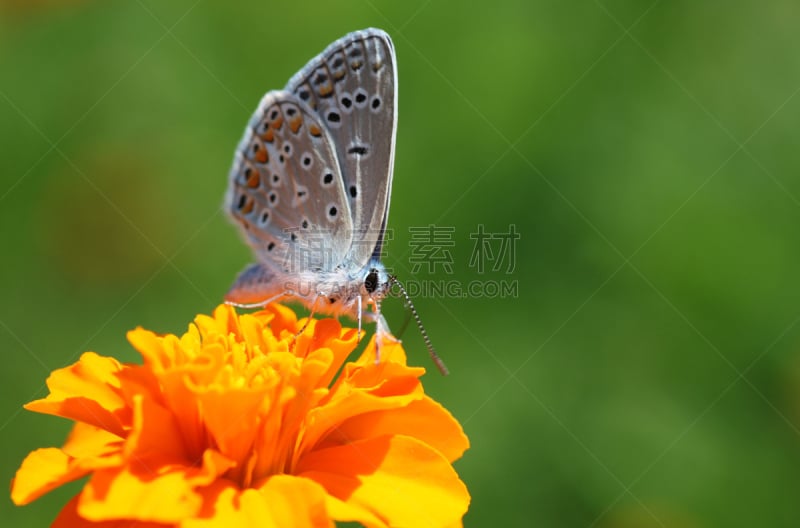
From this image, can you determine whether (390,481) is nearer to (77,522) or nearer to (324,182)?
(77,522)

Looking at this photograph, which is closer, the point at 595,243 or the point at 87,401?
the point at 87,401

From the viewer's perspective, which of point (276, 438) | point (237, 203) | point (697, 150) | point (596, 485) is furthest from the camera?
point (697, 150)

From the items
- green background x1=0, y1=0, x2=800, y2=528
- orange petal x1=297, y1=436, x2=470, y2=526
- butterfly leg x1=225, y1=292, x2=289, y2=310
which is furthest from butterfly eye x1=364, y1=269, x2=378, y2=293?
green background x1=0, y1=0, x2=800, y2=528

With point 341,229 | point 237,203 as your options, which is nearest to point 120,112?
point 237,203

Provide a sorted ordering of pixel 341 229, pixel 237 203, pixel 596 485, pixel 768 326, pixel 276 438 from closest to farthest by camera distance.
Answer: pixel 276 438, pixel 341 229, pixel 237 203, pixel 596 485, pixel 768 326

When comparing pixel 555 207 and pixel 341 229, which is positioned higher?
pixel 555 207

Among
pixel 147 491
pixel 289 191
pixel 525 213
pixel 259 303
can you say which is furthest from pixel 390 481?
pixel 525 213

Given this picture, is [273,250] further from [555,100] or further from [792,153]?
[792,153]

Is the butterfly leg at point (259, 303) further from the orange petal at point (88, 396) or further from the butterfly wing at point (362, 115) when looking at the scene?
the orange petal at point (88, 396)
